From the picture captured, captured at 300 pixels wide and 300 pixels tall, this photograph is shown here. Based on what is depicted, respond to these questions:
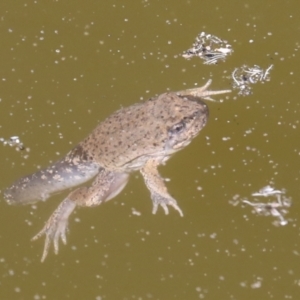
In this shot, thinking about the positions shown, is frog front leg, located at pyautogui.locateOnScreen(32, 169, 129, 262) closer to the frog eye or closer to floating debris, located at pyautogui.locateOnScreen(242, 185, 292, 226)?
the frog eye

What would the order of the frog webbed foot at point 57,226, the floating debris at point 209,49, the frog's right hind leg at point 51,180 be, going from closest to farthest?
the frog's right hind leg at point 51,180
the frog webbed foot at point 57,226
the floating debris at point 209,49

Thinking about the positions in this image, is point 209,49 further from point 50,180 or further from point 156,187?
point 50,180

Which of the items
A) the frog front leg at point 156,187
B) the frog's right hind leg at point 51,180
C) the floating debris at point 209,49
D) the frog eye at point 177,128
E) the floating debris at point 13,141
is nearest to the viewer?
the frog eye at point 177,128

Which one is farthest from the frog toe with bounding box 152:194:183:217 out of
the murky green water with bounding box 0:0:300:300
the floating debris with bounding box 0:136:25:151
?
the floating debris with bounding box 0:136:25:151

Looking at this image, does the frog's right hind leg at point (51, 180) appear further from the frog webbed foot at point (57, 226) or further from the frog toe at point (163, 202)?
the frog toe at point (163, 202)

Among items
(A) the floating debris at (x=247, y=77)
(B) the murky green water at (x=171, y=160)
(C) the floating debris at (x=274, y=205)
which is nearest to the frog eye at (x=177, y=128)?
(B) the murky green water at (x=171, y=160)

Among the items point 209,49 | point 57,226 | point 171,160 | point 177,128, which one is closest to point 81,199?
point 57,226

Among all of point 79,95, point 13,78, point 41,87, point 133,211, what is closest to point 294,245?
point 133,211
